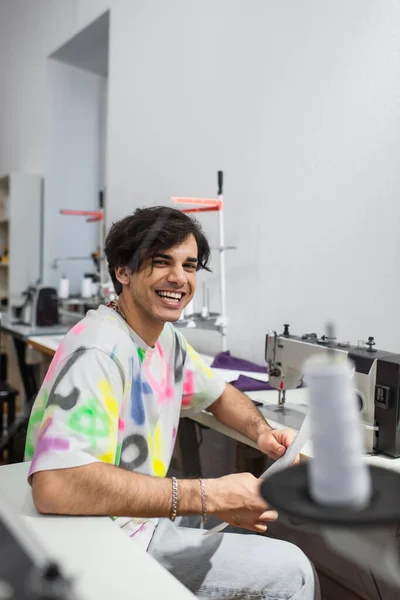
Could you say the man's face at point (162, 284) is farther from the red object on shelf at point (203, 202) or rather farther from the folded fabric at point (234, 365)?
the red object on shelf at point (203, 202)

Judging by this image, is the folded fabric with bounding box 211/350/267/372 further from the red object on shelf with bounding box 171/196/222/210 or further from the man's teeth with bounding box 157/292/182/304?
the man's teeth with bounding box 157/292/182/304

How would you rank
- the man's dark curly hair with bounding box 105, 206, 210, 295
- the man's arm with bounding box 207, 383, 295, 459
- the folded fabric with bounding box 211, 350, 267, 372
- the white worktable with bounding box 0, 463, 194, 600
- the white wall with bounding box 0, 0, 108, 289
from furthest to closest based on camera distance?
the white wall with bounding box 0, 0, 108, 289, the folded fabric with bounding box 211, 350, 267, 372, the man's arm with bounding box 207, 383, 295, 459, the man's dark curly hair with bounding box 105, 206, 210, 295, the white worktable with bounding box 0, 463, 194, 600

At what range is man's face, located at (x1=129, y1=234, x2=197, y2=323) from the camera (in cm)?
108

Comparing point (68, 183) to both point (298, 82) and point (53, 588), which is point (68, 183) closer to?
point (298, 82)

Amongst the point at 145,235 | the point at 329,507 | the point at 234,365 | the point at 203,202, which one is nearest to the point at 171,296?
the point at 145,235

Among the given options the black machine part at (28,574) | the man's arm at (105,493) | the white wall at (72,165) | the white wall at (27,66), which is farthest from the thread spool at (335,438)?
the white wall at (72,165)

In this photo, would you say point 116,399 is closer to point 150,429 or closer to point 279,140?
point 150,429

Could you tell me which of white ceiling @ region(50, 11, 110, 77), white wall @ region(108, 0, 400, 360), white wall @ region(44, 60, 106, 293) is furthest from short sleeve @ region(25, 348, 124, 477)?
white wall @ region(44, 60, 106, 293)

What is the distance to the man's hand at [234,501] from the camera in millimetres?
802

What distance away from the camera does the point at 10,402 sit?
8.41ft

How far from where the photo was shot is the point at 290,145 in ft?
7.06

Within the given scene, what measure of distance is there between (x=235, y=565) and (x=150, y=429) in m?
0.29

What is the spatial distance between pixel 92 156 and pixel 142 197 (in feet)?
5.52

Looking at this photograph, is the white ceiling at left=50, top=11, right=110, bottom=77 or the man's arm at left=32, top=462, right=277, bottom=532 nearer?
the man's arm at left=32, top=462, right=277, bottom=532
